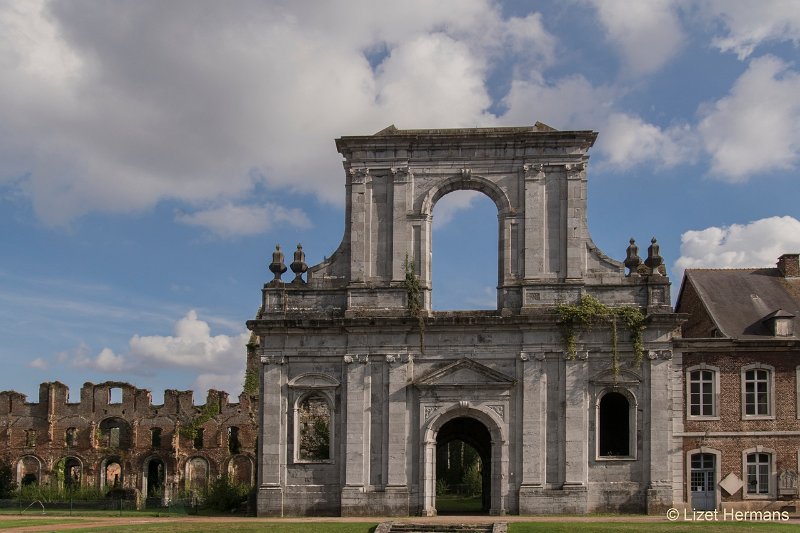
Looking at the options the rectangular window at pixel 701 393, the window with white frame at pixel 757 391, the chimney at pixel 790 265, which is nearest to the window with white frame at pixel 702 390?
the rectangular window at pixel 701 393

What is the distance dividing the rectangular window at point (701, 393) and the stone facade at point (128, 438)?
26.4 m

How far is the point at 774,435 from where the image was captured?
1336 inches

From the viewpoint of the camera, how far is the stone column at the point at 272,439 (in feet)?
106

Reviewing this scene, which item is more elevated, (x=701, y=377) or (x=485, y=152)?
(x=485, y=152)

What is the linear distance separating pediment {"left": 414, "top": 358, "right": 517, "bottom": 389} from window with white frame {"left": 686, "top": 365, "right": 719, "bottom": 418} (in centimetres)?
673

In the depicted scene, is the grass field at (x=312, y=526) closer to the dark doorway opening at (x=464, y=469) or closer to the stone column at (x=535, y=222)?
the dark doorway opening at (x=464, y=469)

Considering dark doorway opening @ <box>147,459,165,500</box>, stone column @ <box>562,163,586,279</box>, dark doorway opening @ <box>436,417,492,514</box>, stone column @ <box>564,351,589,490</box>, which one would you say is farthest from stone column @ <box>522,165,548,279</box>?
dark doorway opening @ <box>147,459,165,500</box>

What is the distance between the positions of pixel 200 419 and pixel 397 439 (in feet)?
80.8

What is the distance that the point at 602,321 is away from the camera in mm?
31953

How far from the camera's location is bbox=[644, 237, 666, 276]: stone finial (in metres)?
32.7

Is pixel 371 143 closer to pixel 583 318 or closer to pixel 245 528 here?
pixel 583 318

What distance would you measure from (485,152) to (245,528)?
14.6m

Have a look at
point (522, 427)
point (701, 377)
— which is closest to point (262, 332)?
point (522, 427)

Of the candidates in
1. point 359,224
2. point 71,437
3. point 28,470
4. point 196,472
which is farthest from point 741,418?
point 28,470
